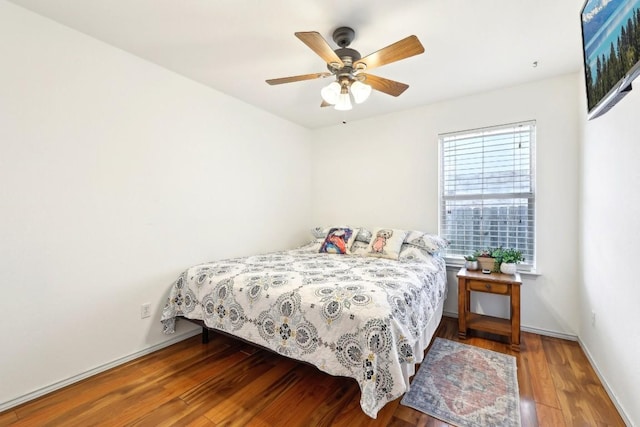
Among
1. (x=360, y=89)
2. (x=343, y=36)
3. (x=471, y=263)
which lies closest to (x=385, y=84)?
(x=360, y=89)

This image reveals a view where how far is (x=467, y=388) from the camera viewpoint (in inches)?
75.5

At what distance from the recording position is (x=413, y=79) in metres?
2.73

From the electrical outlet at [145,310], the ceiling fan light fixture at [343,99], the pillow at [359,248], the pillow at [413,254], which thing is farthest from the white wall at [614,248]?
the electrical outlet at [145,310]

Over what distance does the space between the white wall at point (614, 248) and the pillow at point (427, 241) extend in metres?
1.14

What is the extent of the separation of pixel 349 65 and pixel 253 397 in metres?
2.31

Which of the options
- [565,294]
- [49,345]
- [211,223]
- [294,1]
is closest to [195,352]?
[49,345]

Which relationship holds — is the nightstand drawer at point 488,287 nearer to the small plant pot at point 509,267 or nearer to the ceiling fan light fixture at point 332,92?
the small plant pot at point 509,267

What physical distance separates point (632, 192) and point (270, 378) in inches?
98.5

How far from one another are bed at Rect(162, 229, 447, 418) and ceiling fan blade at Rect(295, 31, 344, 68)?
1493mm

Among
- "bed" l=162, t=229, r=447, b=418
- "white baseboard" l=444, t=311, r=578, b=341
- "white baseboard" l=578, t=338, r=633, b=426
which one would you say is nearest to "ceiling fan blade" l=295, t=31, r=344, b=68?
"bed" l=162, t=229, r=447, b=418

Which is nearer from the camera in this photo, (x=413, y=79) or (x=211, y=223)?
(x=413, y=79)

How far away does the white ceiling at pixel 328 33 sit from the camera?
5.86ft

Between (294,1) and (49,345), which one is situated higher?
(294,1)

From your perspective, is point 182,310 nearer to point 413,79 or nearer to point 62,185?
point 62,185
